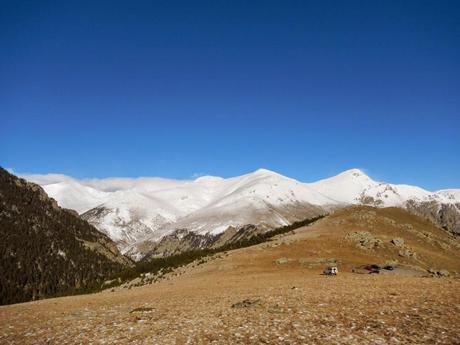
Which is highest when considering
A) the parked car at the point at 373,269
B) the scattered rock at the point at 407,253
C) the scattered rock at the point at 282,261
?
the scattered rock at the point at 282,261

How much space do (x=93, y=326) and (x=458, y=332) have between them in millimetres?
18108

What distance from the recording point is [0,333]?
23141mm

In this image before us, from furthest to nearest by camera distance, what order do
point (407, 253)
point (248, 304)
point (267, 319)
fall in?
1. point (407, 253)
2. point (248, 304)
3. point (267, 319)

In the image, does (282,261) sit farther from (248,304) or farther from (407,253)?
(248,304)

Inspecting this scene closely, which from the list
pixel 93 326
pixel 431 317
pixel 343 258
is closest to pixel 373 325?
pixel 431 317


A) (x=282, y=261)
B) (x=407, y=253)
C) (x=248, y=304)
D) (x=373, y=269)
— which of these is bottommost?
(x=373, y=269)

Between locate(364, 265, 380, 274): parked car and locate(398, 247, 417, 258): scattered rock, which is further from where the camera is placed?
locate(398, 247, 417, 258): scattered rock

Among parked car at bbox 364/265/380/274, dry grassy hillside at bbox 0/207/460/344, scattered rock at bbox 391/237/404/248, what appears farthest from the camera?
scattered rock at bbox 391/237/404/248

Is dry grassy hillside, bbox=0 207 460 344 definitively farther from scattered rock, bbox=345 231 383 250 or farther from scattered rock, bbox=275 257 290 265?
scattered rock, bbox=345 231 383 250

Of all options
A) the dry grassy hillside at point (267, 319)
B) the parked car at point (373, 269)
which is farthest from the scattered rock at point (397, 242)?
the dry grassy hillside at point (267, 319)

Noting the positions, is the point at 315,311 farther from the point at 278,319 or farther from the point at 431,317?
the point at 431,317

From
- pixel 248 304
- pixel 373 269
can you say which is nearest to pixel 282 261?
pixel 373 269

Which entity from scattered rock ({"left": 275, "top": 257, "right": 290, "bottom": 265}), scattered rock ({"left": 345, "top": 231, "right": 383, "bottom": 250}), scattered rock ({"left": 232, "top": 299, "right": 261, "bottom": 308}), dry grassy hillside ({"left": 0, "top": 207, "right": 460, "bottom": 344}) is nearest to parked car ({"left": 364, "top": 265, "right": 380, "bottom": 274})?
scattered rock ({"left": 275, "top": 257, "right": 290, "bottom": 265})

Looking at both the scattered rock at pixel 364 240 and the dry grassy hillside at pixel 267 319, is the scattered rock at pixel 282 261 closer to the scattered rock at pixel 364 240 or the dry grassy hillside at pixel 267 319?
the scattered rock at pixel 364 240
